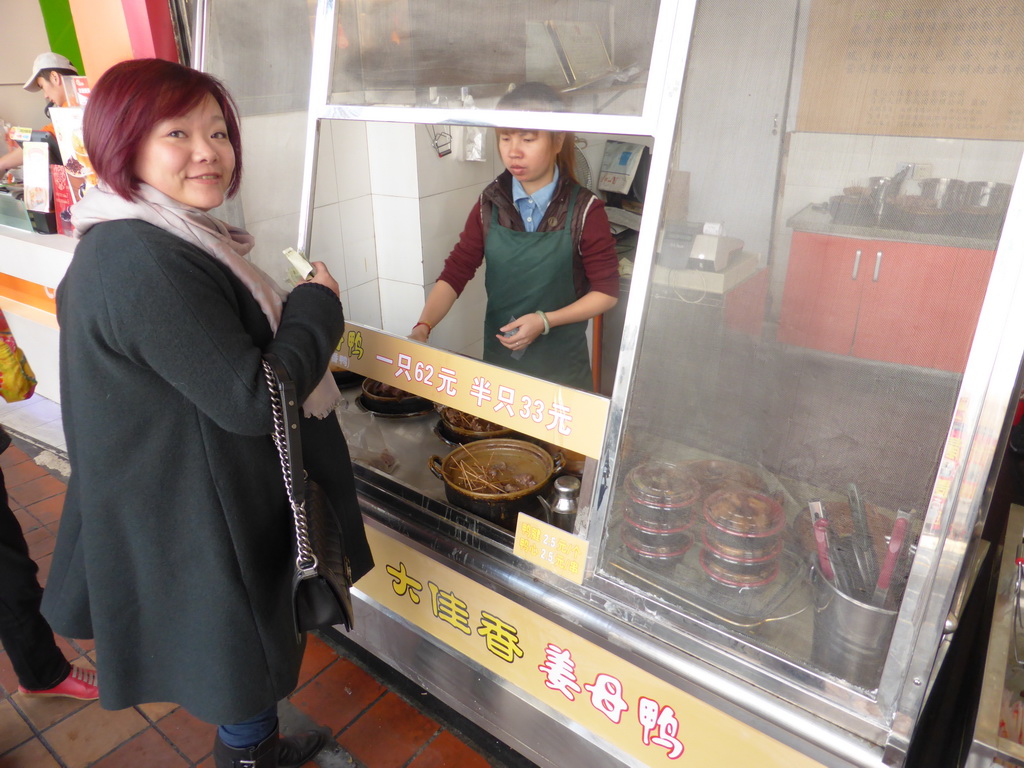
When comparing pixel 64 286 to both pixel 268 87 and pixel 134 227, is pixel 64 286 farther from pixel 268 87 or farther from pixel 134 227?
pixel 268 87

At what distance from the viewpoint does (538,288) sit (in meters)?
2.25

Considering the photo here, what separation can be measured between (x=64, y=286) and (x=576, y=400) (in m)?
1.07

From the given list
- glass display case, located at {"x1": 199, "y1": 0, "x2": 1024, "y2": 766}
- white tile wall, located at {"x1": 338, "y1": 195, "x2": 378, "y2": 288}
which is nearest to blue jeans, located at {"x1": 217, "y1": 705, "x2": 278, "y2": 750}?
glass display case, located at {"x1": 199, "y1": 0, "x2": 1024, "y2": 766}

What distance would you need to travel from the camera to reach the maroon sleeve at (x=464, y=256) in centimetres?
232

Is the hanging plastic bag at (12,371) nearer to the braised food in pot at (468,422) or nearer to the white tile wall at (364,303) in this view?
the white tile wall at (364,303)

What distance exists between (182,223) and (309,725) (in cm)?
170

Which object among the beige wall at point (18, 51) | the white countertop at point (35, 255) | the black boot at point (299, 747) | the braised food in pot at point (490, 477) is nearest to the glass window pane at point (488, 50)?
the braised food in pot at point (490, 477)

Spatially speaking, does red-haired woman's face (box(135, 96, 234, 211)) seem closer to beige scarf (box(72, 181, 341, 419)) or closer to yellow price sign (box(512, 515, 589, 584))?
beige scarf (box(72, 181, 341, 419))

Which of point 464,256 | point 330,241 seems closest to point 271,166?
point 464,256

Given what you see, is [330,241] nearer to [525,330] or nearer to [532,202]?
[532,202]

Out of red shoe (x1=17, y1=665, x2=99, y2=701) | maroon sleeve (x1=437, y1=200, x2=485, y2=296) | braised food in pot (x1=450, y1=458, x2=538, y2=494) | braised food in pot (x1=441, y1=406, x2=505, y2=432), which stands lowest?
red shoe (x1=17, y1=665, x2=99, y2=701)

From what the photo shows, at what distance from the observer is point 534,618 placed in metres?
1.70

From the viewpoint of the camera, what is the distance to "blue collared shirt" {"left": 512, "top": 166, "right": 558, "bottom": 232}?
2.12m

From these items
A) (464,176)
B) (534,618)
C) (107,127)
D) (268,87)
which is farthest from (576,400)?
(464,176)
